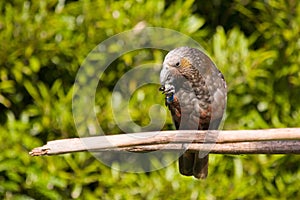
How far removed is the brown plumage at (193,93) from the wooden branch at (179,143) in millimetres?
211

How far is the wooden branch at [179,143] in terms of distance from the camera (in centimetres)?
196

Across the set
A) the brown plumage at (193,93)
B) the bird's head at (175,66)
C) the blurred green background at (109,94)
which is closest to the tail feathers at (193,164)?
the brown plumage at (193,93)

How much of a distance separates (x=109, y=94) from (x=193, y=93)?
37.9 inches

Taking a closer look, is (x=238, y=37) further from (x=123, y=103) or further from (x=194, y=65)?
(x=194, y=65)

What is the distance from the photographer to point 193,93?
7.62ft

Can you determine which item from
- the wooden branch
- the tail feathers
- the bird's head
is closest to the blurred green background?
the tail feathers

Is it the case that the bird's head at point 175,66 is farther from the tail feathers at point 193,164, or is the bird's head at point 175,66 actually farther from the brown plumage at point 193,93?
the tail feathers at point 193,164

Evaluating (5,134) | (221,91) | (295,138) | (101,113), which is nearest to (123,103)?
(101,113)

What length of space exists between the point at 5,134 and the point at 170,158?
70 cm

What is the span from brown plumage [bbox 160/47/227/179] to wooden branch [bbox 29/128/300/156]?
211 millimetres

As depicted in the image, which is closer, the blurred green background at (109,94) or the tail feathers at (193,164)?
the tail feathers at (193,164)

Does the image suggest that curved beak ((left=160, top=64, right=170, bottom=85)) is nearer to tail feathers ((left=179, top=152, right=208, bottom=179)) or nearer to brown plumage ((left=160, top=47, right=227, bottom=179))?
brown plumage ((left=160, top=47, right=227, bottom=179))

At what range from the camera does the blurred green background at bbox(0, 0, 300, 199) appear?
311 cm

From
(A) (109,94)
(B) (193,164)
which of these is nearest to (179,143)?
(B) (193,164)
